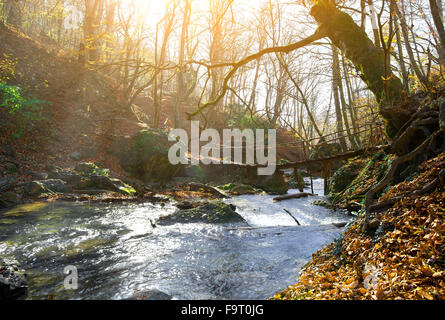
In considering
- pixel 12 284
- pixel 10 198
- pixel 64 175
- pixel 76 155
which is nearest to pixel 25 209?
pixel 10 198

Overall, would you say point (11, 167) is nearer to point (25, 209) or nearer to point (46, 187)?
point (46, 187)

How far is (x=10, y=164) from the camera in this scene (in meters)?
9.23

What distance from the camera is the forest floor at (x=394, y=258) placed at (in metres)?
1.94

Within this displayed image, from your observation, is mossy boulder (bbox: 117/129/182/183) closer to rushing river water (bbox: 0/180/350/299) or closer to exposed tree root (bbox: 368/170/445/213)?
rushing river water (bbox: 0/180/350/299)

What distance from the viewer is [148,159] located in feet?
44.1

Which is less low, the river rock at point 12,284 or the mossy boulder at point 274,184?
the mossy boulder at point 274,184

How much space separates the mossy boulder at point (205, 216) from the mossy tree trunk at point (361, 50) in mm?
4251

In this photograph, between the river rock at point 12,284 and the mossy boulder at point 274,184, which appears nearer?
the river rock at point 12,284

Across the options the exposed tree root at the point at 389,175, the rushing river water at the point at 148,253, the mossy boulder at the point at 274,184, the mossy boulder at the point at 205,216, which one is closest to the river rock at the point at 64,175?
the rushing river water at the point at 148,253

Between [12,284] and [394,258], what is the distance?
396 cm

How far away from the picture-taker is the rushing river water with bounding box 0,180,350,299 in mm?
3217

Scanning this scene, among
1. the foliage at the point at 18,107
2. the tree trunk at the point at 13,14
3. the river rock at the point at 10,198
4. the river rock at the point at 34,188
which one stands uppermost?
the tree trunk at the point at 13,14

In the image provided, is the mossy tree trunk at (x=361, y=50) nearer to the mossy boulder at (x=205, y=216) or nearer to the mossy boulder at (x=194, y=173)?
the mossy boulder at (x=205, y=216)

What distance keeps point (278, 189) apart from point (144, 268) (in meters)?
11.3
